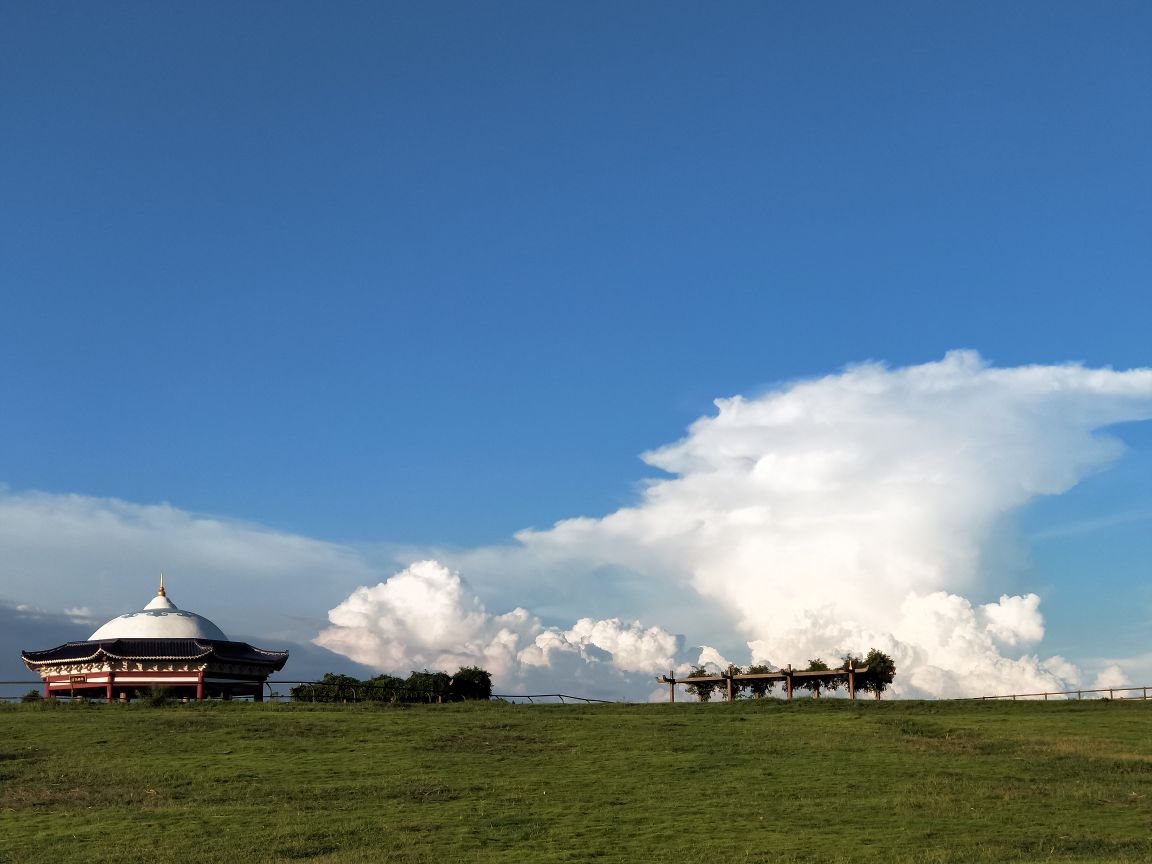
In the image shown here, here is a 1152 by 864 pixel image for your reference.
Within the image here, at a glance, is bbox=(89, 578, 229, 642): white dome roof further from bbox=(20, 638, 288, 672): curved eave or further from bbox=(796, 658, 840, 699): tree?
bbox=(796, 658, 840, 699): tree

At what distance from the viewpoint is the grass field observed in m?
31.0

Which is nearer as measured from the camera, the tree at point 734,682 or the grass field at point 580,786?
the grass field at point 580,786

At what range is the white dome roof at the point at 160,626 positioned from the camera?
298ft

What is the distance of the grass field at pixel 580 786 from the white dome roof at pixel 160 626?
2972 centimetres

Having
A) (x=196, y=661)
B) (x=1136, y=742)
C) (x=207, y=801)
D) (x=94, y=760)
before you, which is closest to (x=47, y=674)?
(x=196, y=661)

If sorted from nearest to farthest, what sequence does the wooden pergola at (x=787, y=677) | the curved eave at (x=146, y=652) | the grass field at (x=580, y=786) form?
1. the grass field at (x=580, y=786)
2. the wooden pergola at (x=787, y=677)
3. the curved eave at (x=146, y=652)

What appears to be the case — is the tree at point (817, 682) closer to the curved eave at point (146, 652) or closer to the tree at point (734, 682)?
the tree at point (734, 682)

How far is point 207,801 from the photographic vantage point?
122ft

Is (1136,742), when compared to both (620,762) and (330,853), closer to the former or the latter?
(620,762)

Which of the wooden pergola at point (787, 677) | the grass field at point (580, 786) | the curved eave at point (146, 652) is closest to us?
the grass field at point (580, 786)

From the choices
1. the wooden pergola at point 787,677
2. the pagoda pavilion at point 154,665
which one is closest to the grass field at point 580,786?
the wooden pergola at point 787,677

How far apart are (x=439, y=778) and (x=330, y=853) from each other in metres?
11.4

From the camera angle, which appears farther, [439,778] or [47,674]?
[47,674]

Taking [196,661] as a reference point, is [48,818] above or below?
below
